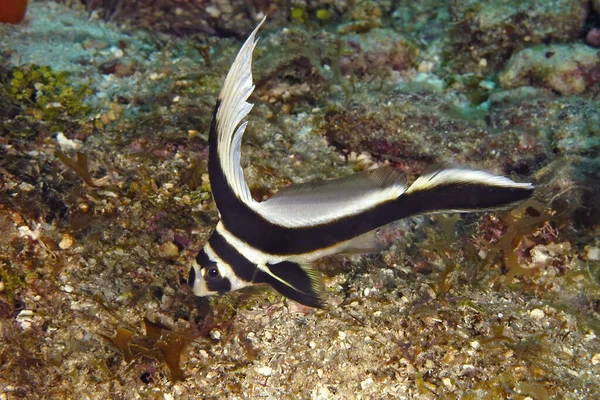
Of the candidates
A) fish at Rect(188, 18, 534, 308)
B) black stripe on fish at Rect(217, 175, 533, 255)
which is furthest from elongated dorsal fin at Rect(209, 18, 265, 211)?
black stripe on fish at Rect(217, 175, 533, 255)

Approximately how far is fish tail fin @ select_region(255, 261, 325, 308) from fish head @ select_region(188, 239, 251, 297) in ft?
0.62

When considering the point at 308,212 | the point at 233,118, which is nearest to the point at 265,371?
the point at 308,212

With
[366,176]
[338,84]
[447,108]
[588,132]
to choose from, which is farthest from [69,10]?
[588,132]

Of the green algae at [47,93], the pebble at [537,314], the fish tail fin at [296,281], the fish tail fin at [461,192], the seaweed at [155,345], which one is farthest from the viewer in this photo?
the green algae at [47,93]

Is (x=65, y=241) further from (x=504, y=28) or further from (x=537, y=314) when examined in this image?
(x=504, y=28)

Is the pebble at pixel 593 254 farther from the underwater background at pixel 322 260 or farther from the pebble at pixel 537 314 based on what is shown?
the pebble at pixel 537 314

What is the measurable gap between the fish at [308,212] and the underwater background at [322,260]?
0.54 metres

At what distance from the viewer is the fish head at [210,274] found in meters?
2.80

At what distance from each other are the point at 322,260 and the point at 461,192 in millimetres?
1322

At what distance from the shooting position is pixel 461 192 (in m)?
2.63

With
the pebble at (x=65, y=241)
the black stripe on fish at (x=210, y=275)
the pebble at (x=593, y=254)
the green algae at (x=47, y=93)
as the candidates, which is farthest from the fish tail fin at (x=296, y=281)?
the green algae at (x=47, y=93)

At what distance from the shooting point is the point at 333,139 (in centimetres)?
463

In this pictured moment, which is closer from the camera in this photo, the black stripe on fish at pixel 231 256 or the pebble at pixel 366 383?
the black stripe on fish at pixel 231 256

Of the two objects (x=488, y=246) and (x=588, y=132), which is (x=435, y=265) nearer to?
(x=488, y=246)
